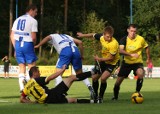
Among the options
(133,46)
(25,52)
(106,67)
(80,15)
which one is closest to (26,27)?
(25,52)

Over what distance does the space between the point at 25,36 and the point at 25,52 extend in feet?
1.40

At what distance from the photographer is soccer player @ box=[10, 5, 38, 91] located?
14.1 meters

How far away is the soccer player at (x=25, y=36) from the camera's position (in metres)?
14.1

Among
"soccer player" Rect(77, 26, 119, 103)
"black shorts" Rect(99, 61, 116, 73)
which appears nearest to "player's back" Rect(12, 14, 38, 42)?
"soccer player" Rect(77, 26, 119, 103)

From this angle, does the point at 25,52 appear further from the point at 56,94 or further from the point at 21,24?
the point at 56,94

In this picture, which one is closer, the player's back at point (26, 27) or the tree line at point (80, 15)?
the player's back at point (26, 27)

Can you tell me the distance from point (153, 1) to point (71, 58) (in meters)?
64.1

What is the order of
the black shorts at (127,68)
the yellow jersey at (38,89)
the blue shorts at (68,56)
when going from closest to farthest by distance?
the yellow jersey at (38,89) → the blue shorts at (68,56) → the black shorts at (127,68)

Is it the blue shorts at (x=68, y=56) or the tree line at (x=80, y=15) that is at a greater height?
the tree line at (x=80, y=15)

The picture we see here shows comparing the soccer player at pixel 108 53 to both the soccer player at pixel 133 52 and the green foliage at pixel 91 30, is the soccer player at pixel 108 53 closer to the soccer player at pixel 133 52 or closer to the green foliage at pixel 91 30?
the soccer player at pixel 133 52

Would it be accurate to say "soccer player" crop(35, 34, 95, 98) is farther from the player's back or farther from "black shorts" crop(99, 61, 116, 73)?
"black shorts" crop(99, 61, 116, 73)

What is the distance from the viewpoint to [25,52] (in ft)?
46.8

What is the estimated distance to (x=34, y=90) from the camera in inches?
486

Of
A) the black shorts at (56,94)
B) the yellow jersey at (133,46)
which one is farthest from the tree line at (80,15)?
the black shorts at (56,94)
